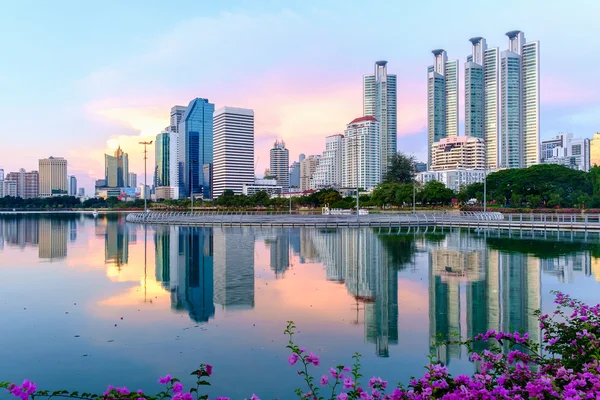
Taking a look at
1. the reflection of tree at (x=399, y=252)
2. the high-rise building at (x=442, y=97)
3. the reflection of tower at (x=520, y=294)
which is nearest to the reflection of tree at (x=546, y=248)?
the reflection of tower at (x=520, y=294)

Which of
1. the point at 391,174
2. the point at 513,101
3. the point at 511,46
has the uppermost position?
the point at 511,46

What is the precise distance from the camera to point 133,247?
31.9 m

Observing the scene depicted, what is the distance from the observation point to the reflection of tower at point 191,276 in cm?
1387

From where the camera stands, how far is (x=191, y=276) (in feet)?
63.1

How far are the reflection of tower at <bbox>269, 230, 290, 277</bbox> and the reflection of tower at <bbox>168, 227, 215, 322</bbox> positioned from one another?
3028mm

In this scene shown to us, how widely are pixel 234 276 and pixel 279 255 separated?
738cm

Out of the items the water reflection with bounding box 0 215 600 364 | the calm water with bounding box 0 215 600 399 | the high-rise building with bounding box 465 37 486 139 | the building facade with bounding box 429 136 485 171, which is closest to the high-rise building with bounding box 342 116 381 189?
the building facade with bounding box 429 136 485 171

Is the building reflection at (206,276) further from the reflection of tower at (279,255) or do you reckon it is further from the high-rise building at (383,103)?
the high-rise building at (383,103)

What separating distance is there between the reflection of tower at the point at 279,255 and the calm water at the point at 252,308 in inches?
8.3

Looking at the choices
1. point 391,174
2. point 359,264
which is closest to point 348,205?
point 391,174

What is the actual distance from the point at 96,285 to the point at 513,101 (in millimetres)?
162789

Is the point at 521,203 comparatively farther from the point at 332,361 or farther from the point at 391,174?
the point at 332,361

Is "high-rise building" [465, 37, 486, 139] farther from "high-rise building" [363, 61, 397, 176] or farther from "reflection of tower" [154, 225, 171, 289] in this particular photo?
"reflection of tower" [154, 225, 171, 289]

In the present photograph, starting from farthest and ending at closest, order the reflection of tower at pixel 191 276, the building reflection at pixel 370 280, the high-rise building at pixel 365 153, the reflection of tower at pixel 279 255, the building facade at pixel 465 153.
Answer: the high-rise building at pixel 365 153 → the building facade at pixel 465 153 → the reflection of tower at pixel 279 255 → the reflection of tower at pixel 191 276 → the building reflection at pixel 370 280
